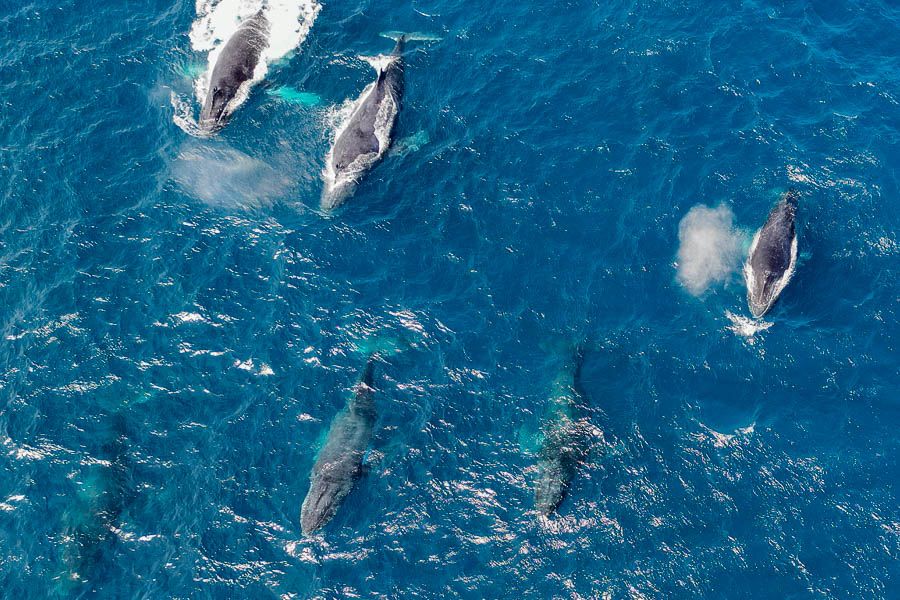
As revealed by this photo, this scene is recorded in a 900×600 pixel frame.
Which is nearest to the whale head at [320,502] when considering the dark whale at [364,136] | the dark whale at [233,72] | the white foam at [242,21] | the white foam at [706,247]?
the dark whale at [364,136]

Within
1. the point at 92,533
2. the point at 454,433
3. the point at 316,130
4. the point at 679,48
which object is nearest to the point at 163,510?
the point at 92,533

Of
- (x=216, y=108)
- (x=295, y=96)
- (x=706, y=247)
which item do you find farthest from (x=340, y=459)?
(x=295, y=96)

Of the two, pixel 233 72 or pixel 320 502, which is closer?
pixel 320 502

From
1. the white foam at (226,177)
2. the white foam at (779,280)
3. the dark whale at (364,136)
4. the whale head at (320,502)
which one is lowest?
the whale head at (320,502)

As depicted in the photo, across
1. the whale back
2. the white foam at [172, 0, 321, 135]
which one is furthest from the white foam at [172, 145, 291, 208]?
the white foam at [172, 0, 321, 135]

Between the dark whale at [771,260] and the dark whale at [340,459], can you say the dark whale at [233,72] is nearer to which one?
the dark whale at [340,459]

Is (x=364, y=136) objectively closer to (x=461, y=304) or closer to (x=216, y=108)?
(x=216, y=108)
